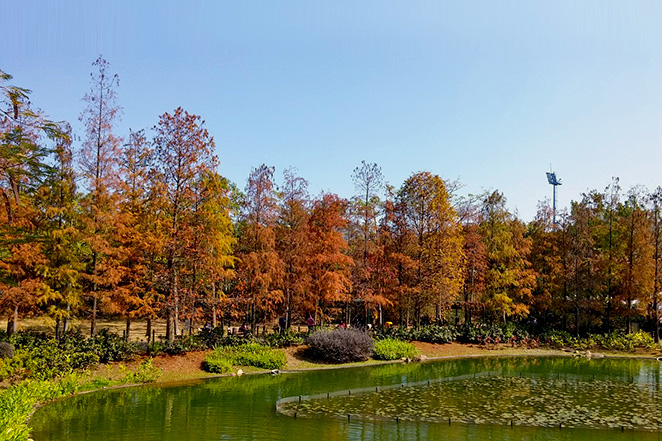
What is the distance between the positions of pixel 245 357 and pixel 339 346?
4.62 m

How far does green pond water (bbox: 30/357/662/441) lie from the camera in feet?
41.7

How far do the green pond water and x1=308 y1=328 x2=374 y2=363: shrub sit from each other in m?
1.94

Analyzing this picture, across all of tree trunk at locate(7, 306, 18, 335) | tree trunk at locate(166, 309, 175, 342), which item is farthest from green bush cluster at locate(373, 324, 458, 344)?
tree trunk at locate(7, 306, 18, 335)

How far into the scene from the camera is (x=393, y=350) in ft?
89.7

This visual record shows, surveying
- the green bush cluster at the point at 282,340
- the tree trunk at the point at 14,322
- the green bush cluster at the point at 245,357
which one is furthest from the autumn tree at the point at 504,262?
the tree trunk at the point at 14,322

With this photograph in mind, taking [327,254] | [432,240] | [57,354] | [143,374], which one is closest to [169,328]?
[143,374]

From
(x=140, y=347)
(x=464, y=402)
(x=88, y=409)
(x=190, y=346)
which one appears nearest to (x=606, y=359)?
(x=464, y=402)

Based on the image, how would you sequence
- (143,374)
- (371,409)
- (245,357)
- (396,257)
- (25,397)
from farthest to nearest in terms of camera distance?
1. (396,257)
2. (245,357)
3. (143,374)
4. (371,409)
5. (25,397)

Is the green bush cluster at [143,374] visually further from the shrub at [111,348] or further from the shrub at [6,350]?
the shrub at [6,350]

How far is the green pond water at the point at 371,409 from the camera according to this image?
1270 centimetres

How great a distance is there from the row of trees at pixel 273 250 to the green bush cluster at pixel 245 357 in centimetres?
180

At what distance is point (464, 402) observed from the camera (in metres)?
16.6

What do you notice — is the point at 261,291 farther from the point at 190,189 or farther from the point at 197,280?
the point at 190,189

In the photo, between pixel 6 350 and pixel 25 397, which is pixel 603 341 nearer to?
pixel 25 397
